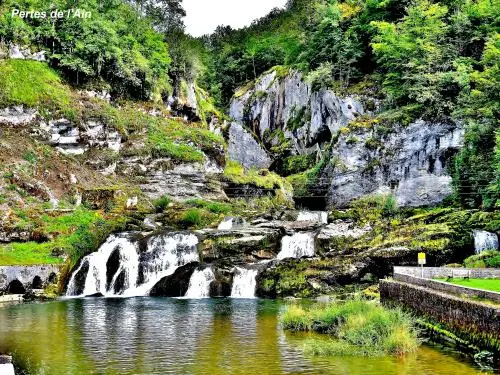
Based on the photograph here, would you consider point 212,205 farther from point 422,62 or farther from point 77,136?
point 422,62

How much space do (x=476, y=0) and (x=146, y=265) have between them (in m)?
44.6

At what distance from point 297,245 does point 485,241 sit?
13.1 metres

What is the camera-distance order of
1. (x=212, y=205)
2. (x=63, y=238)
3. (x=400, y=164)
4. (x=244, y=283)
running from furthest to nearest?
(x=212, y=205)
(x=400, y=164)
(x=63, y=238)
(x=244, y=283)

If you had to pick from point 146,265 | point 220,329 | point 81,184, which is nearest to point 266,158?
point 81,184

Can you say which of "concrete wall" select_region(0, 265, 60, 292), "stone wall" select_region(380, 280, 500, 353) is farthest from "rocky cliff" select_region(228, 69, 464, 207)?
"concrete wall" select_region(0, 265, 60, 292)

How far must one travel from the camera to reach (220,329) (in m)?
23.9

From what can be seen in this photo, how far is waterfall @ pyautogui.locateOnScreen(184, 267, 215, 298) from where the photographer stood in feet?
126

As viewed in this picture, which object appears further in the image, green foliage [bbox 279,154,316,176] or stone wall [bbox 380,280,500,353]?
green foliage [bbox 279,154,316,176]

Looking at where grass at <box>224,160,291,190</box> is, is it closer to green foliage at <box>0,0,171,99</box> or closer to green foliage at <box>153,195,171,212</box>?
green foliage at <box>153,195,171,212</box>

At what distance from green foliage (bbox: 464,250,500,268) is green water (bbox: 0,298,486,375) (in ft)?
39.7

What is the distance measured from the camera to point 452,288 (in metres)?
20.0

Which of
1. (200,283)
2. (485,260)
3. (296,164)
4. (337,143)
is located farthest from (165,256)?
(296,164)

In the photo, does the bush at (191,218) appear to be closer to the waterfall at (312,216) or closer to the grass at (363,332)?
the waterfall at (312,216)

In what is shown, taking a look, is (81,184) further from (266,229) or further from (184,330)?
(184,330)
